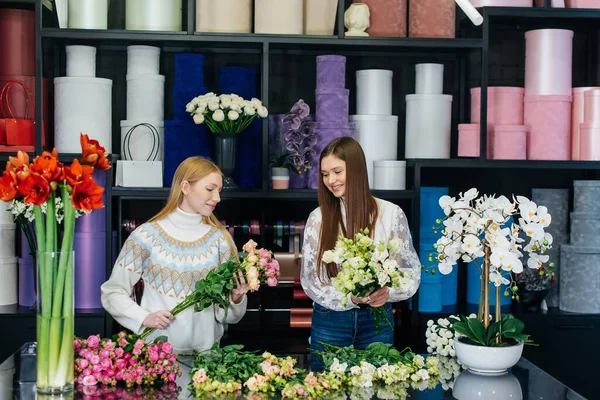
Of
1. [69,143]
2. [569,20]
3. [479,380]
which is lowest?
[479,380]

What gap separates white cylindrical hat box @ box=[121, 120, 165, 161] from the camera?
13.1 feet

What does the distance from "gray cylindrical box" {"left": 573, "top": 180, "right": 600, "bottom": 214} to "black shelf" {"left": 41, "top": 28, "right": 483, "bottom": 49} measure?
2.80 ft

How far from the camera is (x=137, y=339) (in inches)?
95.4

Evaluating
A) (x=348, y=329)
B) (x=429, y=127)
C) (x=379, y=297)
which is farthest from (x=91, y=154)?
(x=429, y=127)

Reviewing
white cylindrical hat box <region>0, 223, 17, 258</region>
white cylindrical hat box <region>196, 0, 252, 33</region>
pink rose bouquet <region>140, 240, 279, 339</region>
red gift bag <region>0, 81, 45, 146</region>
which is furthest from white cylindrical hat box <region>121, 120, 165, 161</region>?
pink rose bouquet <region>140, 240, 279, 339</region>

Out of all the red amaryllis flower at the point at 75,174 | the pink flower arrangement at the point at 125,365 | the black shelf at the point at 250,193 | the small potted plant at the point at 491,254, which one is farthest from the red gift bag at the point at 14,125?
the small potted plant at the point at 491,254

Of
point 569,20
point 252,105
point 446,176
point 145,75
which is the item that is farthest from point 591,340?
point 145,75

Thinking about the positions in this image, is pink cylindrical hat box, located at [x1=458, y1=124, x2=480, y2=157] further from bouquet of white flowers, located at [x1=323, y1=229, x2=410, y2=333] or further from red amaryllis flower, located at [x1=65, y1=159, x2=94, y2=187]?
red amaryllis flower, located at [x1=65, y1=159, x2=94, y2=187]

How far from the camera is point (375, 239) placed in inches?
124

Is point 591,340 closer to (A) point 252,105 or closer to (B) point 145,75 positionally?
(A) point 252,105

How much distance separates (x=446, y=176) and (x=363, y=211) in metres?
1.45

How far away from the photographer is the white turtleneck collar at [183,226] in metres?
3.09

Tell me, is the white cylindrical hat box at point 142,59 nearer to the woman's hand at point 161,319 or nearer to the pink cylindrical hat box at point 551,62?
the woman's hand at point 161,319

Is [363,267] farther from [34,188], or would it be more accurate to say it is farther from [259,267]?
[34,188]
